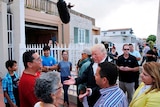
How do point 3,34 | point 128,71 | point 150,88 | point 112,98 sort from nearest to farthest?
1. point 112,98
2. point 150,88
3. point 128,71
4. point 3,34

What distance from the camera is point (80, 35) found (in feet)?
49.9

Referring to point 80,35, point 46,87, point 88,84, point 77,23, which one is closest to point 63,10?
point 88,84

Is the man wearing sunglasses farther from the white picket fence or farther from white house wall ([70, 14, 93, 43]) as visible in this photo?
white house wall ([70, 14, 93, 43])

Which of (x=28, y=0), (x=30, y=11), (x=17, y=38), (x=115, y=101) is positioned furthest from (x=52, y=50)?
(x=115, y=101)

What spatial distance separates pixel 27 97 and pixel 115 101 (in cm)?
100

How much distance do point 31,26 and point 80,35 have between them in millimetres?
5011

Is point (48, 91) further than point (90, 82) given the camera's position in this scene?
No

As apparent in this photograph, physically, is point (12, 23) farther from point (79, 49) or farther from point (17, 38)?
point (79, 49)

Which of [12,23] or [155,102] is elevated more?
[12,23]

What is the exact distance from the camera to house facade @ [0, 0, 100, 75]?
799 cm

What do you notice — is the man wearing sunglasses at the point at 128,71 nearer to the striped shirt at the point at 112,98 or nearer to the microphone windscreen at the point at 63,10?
the microphone windscreen at the point at 63,10

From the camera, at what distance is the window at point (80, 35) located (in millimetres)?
14503

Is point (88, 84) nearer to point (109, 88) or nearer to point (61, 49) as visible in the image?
point (109, 88)

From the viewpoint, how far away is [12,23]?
842cm
